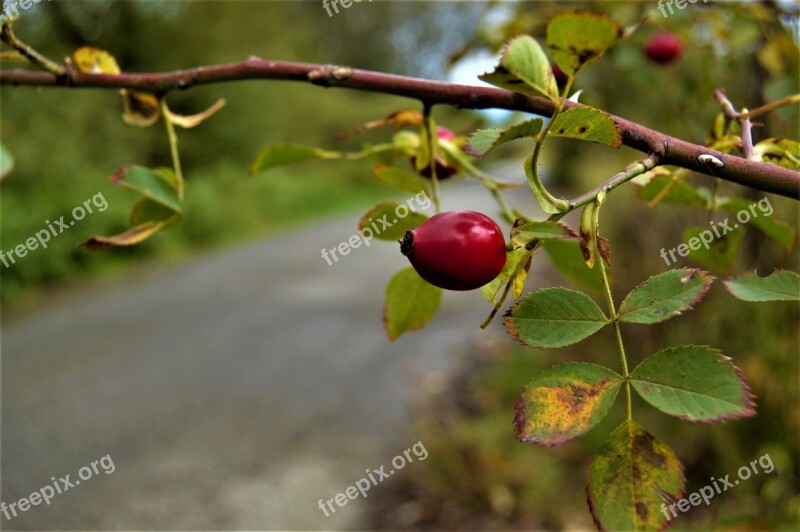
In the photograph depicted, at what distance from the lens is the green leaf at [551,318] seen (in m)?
0.31

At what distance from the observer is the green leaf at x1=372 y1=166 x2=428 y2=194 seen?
1.51 ft

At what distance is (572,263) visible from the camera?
48 cm

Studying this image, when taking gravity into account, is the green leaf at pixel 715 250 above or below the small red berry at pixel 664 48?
below

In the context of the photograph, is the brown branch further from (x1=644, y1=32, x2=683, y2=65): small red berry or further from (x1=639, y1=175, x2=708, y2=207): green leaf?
(x1=644, y1=32, x2=683, y2=65): small red berry

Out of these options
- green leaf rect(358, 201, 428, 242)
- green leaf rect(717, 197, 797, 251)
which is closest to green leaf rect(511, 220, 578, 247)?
green leaf rect(358, 201, 428, 242)

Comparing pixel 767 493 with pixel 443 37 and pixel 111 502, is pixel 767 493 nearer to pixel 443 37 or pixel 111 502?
pixel 111 502

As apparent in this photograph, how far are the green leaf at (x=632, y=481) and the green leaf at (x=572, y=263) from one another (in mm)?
167

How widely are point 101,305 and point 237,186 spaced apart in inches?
127

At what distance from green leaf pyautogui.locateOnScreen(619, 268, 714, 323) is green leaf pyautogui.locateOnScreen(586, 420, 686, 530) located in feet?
0.17

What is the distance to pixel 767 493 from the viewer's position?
189 centimetres
